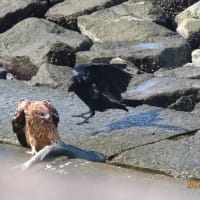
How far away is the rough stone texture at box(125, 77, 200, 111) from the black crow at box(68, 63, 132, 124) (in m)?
1.06

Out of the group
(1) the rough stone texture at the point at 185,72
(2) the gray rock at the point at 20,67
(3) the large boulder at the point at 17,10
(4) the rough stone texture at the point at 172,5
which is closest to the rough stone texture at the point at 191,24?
(4) the rough stone texture at the point at 172,5

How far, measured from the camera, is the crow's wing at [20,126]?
4.98m

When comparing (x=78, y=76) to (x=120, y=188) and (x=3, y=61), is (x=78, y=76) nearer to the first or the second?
(x=120, y=188)

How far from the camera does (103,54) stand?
7949 millimetres

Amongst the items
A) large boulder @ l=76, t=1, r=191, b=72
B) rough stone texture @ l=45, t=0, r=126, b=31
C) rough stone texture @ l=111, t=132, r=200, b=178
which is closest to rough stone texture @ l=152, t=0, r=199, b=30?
large boulder @ l=76, t=1, r=191, b=72

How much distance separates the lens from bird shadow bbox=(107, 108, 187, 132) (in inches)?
212

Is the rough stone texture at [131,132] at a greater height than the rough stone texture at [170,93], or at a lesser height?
greater

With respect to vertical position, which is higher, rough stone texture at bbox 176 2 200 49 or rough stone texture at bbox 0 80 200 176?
rough stone texture at bbox 0 80 200 176

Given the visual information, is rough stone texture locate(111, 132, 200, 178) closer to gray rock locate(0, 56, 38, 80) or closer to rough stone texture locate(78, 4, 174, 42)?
gray rock locate(0, 56, 38, 80)

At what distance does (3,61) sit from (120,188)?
427cm

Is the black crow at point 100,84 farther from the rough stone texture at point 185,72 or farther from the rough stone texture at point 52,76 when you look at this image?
the rough stone texture at point 185,72

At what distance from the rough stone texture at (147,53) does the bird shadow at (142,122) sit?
2123 mm

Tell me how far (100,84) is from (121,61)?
8.33 feet

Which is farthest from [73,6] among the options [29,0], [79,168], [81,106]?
[79,168]
